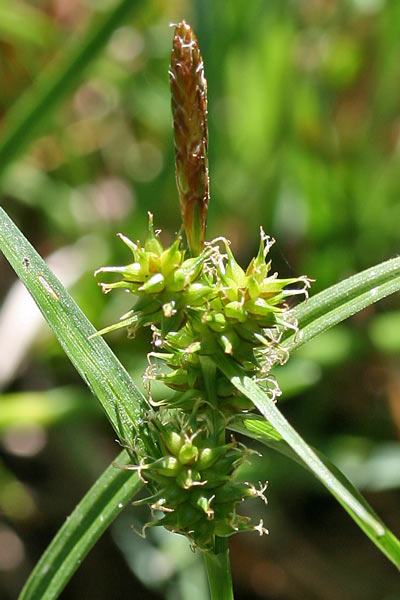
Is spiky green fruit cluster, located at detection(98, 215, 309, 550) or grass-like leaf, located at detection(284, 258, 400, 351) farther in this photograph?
grass-like leaf, located at detection(284, 258, 400, 351)

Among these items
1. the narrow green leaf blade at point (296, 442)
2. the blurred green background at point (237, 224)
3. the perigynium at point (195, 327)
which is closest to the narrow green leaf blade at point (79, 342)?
the perigynium at point (195, 327)

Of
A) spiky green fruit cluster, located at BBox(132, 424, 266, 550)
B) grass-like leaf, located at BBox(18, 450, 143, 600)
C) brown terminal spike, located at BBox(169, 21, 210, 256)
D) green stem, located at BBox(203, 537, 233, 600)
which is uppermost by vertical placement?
brown terminal spike, located at BBox(169, 21, 210, 256)

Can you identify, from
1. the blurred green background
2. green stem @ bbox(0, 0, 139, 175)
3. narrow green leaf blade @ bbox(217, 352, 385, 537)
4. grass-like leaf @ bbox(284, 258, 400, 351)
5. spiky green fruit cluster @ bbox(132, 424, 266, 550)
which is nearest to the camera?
narrow green leaf blade @ bbox(217, 352, 385, 537)

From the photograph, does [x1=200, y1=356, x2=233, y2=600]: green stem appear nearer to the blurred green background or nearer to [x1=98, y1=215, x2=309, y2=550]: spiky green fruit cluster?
[x1=98, y1=215, x2=309, y2=550]: spiky green fruit cluster

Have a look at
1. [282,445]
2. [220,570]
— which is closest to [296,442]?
[282,445]

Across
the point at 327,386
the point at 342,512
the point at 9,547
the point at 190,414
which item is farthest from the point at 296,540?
the point at 190,414

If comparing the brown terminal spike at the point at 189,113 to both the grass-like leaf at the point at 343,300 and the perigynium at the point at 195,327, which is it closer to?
the perigynium at the point at 195,327

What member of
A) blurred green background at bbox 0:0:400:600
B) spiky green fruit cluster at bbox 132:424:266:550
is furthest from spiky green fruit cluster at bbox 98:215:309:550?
blurred green background at bbox 0:0:400:600

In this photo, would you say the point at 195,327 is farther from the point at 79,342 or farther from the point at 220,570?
the point at 220,570
